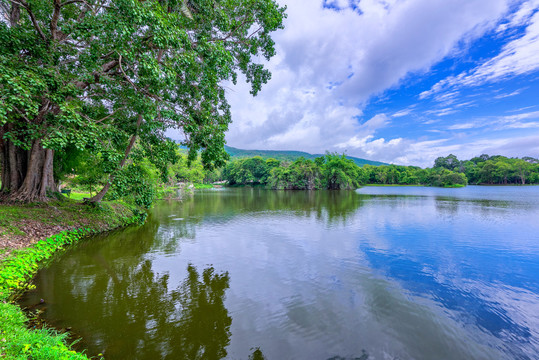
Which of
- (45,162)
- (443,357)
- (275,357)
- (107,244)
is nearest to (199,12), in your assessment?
(45,162)

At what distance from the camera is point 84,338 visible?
167 inches

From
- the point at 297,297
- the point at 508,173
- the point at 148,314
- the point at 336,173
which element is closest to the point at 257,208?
the point at 297,297

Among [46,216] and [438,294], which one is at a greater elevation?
[46,216]

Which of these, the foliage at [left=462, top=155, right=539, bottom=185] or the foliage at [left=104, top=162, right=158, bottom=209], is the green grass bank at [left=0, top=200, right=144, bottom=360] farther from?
the foliage at [left=462, top=155, right=539, bottom=185]

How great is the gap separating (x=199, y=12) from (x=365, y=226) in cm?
1597

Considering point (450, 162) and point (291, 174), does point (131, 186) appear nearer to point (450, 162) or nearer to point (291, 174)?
point (291, 174)

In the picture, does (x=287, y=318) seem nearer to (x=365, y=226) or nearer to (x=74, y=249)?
(x=74, y=249)

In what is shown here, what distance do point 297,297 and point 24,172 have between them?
15.2 m

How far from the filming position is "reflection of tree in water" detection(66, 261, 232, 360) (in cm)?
408

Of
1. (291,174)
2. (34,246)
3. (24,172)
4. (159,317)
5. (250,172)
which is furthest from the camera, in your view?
(250,172)

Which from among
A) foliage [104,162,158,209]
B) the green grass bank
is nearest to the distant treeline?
the green grass bank

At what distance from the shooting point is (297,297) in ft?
20.3

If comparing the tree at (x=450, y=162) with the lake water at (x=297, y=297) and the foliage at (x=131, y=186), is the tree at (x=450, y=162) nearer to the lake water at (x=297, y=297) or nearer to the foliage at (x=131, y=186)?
the lake water at (x=297, y=297)

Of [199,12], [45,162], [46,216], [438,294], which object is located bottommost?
[438,294]
